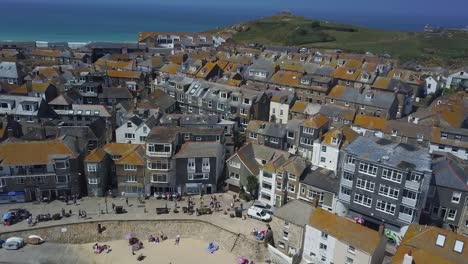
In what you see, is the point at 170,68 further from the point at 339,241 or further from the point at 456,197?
the point at 456,197

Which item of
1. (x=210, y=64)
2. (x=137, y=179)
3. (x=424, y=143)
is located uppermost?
(x=210, y=64)

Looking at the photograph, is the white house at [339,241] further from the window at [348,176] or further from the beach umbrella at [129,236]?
the beach umbrella at [129,236]

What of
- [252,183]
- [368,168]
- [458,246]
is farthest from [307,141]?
[458,246]

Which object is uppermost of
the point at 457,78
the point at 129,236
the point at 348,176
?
the point at 457,78

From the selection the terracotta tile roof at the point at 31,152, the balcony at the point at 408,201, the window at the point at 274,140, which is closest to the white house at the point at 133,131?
the terracotta tile roof at the point at 31,152

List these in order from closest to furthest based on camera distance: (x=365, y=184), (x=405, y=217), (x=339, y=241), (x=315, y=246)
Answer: (x=339, y=241) < (x=315, y=246) < (x=405, y=217) < (x=365, y=184)

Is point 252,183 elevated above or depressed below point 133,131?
below

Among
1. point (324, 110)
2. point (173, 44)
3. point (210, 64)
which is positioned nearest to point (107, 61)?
point (210, 64)

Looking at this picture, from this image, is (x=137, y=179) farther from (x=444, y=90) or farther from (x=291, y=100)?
(x=444, y=90)
